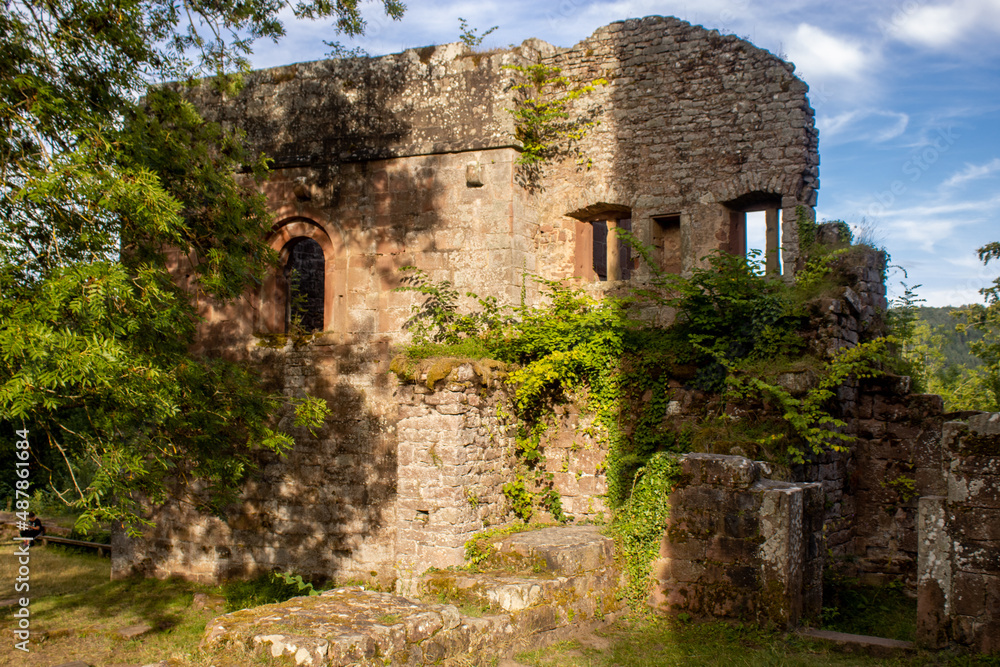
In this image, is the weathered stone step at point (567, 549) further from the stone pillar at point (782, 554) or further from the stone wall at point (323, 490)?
the stone wall at point (323, 490)

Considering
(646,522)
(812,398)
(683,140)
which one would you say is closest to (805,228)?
(683,140)

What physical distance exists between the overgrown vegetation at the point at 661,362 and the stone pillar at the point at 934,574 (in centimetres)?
196

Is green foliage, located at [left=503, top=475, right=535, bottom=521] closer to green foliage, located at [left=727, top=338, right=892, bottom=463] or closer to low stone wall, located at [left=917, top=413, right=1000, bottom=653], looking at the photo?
green foliage, located at [left=727, top=338, right=892, bottom=463]

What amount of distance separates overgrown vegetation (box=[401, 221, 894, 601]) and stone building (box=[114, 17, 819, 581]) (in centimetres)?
43

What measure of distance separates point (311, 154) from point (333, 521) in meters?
4.92

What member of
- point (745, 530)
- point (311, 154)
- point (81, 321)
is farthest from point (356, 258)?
point (745, 530)

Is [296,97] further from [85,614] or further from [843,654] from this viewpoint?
[843,654]

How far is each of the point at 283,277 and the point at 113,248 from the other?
5.21 metres

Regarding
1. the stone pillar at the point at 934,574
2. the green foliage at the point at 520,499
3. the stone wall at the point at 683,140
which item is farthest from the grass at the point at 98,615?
the stone wall at the point at 683,140

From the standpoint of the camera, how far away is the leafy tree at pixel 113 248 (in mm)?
6047

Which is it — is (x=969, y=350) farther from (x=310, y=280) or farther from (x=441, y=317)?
(x=310, y=280)

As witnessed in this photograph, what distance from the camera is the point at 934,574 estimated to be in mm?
5703

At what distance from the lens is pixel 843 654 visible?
5.93 meters

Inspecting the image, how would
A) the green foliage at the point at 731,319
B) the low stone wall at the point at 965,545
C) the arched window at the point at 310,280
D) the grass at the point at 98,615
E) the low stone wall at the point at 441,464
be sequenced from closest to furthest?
the low stone wall at the point at 965,545, the green foliage at the point at 731,319, the low stone wall at the point at 441,464, the grass at the point at 98,615, the arched window at the point at 310,280
